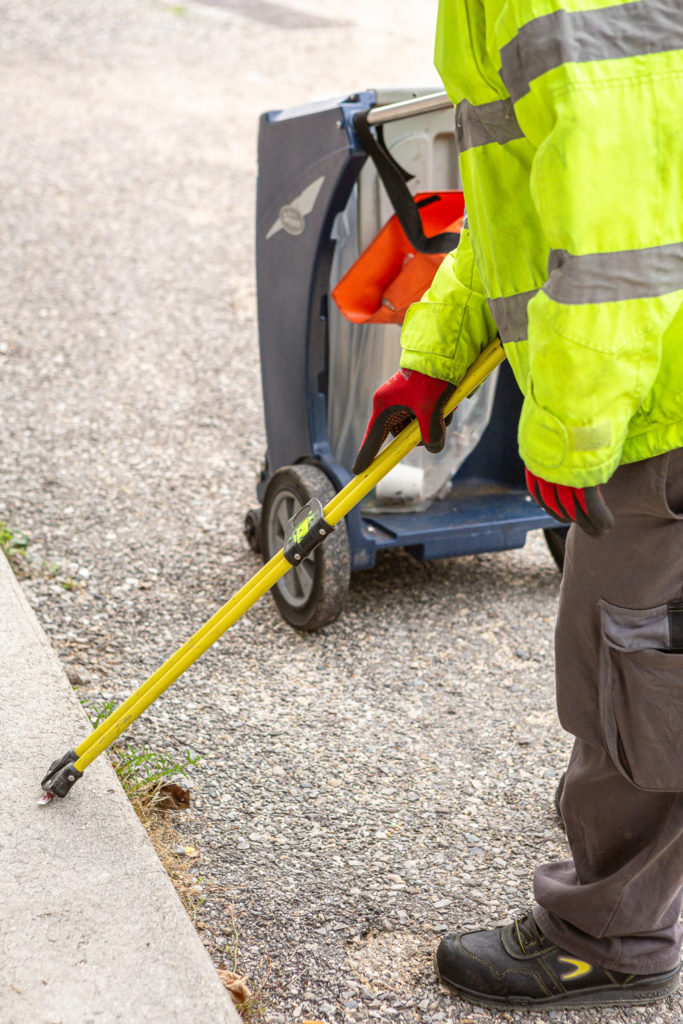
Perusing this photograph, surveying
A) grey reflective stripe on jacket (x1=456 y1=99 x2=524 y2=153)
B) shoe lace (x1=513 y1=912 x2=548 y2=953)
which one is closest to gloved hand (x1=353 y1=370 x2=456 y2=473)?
grey reflective stripe on jacket (x1=456 y1=99 x2=524 y2=153)

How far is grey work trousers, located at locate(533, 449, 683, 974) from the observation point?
1639mm

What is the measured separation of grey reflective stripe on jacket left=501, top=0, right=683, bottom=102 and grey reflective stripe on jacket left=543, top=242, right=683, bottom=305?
0.24m

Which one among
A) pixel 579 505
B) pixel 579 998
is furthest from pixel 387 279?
pixel 579 998

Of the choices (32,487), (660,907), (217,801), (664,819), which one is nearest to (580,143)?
(664,819)

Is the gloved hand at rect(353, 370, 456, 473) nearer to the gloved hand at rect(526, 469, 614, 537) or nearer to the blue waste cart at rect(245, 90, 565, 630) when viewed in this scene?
the gloved hand at rect(526, 469, 614, 537)

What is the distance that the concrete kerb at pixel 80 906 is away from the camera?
1673mm

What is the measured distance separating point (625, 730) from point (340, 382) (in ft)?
6.12

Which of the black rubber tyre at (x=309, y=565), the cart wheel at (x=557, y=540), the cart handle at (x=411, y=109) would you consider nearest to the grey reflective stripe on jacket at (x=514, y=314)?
the cart handle at (x=411, y=109)

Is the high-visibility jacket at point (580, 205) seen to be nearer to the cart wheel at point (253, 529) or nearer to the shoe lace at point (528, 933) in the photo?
the shoe lace at point (528, 933)

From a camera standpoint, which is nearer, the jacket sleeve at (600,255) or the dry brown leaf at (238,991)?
the jacket sleeve at (600,255)

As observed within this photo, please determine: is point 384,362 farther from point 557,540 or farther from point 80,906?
point 80,906

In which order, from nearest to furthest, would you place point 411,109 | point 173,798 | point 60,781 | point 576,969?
point 576,969, point 60,781, point 173,798, point 411,109

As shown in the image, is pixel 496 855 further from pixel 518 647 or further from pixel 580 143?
pixel 580 143

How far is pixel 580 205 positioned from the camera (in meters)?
1.35
